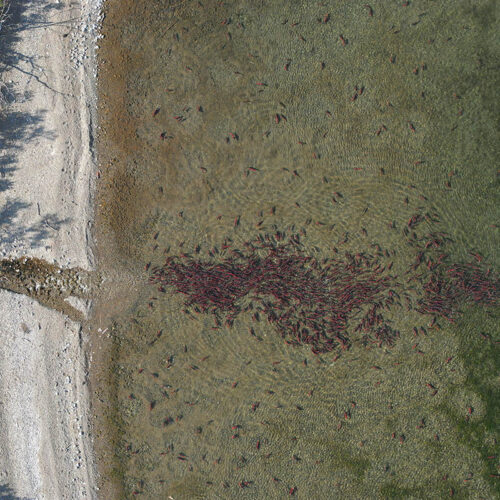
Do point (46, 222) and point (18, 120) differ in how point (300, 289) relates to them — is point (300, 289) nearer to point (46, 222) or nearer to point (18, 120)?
point (46, 222)

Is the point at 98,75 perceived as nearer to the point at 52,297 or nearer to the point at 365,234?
the point at 52,297

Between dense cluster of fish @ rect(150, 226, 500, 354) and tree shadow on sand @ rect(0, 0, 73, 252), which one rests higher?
tree shadow on sand @ rect(0, 0, 73, 252)

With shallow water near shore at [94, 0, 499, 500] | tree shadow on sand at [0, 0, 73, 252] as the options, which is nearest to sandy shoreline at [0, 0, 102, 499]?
tree shadow on sand at [0, 0, 73, 252]

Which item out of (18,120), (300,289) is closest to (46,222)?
(18,120)

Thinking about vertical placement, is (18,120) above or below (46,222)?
above

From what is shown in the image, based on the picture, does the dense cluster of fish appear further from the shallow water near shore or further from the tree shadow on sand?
the tree shadow on sand

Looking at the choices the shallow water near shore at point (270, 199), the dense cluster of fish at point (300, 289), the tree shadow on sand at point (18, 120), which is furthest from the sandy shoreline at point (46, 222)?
the dense cluster of fish at point (300, 289)

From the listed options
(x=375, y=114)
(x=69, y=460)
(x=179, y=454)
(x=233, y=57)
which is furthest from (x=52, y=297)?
(x=375, y=114)
